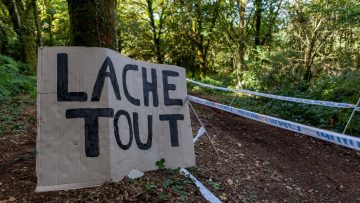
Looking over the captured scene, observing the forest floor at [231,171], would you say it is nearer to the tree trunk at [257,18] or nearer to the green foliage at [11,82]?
the green foliage at [11,82]


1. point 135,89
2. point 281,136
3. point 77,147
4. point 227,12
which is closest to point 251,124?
point 281,136

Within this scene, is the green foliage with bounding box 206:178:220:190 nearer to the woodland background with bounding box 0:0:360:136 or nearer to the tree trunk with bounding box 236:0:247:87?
the woodland background with bounding box 0:0:360:136

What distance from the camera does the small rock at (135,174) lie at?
366 centimetres

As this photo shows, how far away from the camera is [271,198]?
4.26 metres

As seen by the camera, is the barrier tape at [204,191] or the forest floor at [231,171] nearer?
the forest floor at [231,171]

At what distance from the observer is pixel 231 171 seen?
4754 mm

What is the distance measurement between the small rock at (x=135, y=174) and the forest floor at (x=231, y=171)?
7 centimetres

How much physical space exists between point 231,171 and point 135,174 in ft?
5.52

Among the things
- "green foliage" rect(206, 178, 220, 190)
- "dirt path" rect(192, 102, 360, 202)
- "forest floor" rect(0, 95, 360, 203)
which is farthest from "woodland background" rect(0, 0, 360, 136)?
"green foliage" rect(206, 178, 220, 190)

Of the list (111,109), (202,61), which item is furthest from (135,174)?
(202,61)

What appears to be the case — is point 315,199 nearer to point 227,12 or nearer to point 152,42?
point 227,12

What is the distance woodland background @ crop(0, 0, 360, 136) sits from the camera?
351 inches

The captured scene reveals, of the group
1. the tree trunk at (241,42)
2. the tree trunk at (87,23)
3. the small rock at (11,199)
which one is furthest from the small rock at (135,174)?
the tree trunk at (241,42)

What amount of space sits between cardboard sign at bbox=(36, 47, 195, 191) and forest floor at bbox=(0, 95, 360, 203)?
0.66 ft
